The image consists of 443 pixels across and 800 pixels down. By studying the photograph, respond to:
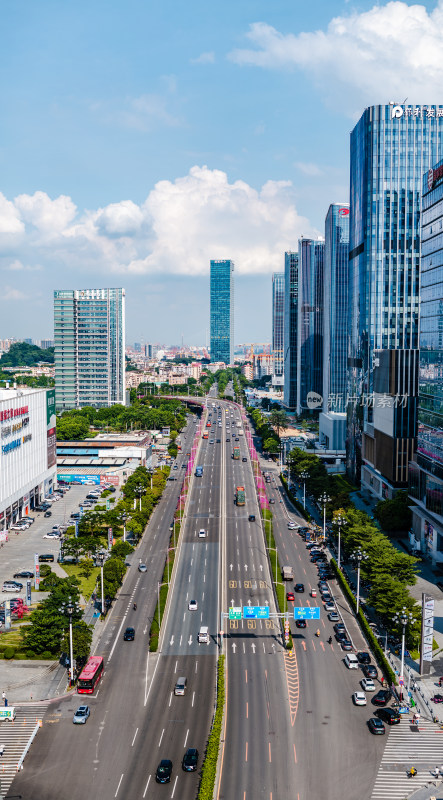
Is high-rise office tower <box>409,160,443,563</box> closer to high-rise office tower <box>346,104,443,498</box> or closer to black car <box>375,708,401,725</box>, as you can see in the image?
high-rise office tower <box>346,104,443,498</box>

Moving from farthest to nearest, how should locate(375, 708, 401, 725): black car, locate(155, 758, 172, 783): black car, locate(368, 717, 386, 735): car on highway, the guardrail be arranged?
locate(375, 708, 401, 725): black car → locate(368, 717, 386, 735): car on highway → the guardrail → locate(155, 758, 172, 783): black car

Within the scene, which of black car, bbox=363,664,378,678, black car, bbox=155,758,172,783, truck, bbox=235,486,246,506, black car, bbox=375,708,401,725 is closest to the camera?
black car, bbox=155,758,172,783

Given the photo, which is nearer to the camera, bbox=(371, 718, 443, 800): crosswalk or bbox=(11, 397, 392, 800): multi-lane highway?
bbox=(371, 718, 443, 800): crosswalk

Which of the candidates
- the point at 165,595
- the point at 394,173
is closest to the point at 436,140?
the point at 394,173

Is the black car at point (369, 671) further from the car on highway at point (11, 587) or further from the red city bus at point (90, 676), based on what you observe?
the car on highway at point (11, 587)

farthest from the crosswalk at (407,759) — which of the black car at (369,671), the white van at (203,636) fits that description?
the white van at (203,636)

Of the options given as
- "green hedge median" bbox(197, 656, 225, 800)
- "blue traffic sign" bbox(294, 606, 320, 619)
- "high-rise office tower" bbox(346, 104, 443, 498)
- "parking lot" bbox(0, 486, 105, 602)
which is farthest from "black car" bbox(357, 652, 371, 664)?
"high-rise office tower" bbox(346, 104, 443, 498)

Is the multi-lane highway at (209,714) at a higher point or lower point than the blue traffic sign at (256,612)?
lower

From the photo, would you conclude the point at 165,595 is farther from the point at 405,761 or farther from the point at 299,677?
the point at 405,761
